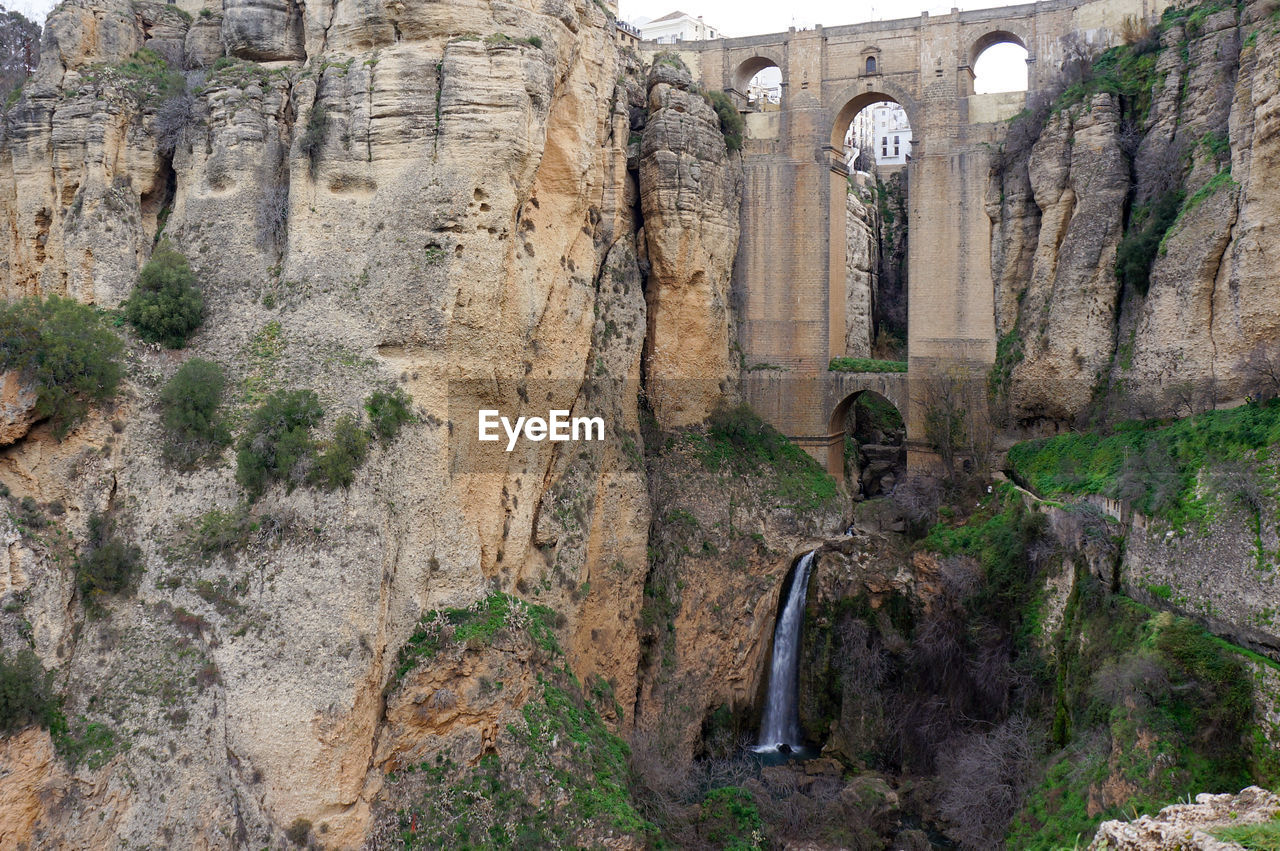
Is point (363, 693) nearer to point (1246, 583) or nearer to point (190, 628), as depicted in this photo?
point (190, 628)

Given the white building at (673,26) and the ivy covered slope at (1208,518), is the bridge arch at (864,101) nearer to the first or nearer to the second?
the ivy covered slope at (1208,518)

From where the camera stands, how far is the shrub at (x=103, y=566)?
14149 millimetres

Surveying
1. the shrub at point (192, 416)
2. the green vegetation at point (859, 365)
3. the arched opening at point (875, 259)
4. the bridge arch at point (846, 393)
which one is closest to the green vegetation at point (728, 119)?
the green vegetation at point (859, 365)

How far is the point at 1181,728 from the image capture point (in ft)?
45.3

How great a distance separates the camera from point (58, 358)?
1493cm

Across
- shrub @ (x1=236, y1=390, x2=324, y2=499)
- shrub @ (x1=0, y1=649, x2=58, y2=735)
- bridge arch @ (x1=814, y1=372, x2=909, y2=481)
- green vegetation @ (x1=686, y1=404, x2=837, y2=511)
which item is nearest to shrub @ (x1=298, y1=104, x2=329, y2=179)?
shrub @ (x1=236, y1=390, x2=324, y2=499)

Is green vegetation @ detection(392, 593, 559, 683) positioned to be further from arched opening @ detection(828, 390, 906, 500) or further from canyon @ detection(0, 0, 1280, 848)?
arched opening @ detection(828, 390, 906, 500)

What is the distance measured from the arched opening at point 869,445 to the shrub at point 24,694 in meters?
21.1

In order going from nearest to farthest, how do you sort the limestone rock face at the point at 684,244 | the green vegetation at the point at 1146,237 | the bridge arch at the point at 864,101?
the green vegetation at the point at 1146,237 → the limestone rock face at the point at 684,244 → the bridge arch at the point at 864,101

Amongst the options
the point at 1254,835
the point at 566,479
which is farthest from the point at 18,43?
the point at 1254,835

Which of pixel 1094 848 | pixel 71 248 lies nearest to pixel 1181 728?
pixel 1094 848

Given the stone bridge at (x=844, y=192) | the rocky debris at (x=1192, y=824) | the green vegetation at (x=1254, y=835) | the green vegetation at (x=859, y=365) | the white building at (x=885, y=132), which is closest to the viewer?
the green vegetation at (x=1254, y=835)

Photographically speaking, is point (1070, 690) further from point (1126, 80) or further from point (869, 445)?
point (869, 445)

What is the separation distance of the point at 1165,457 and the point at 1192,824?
434 inches
